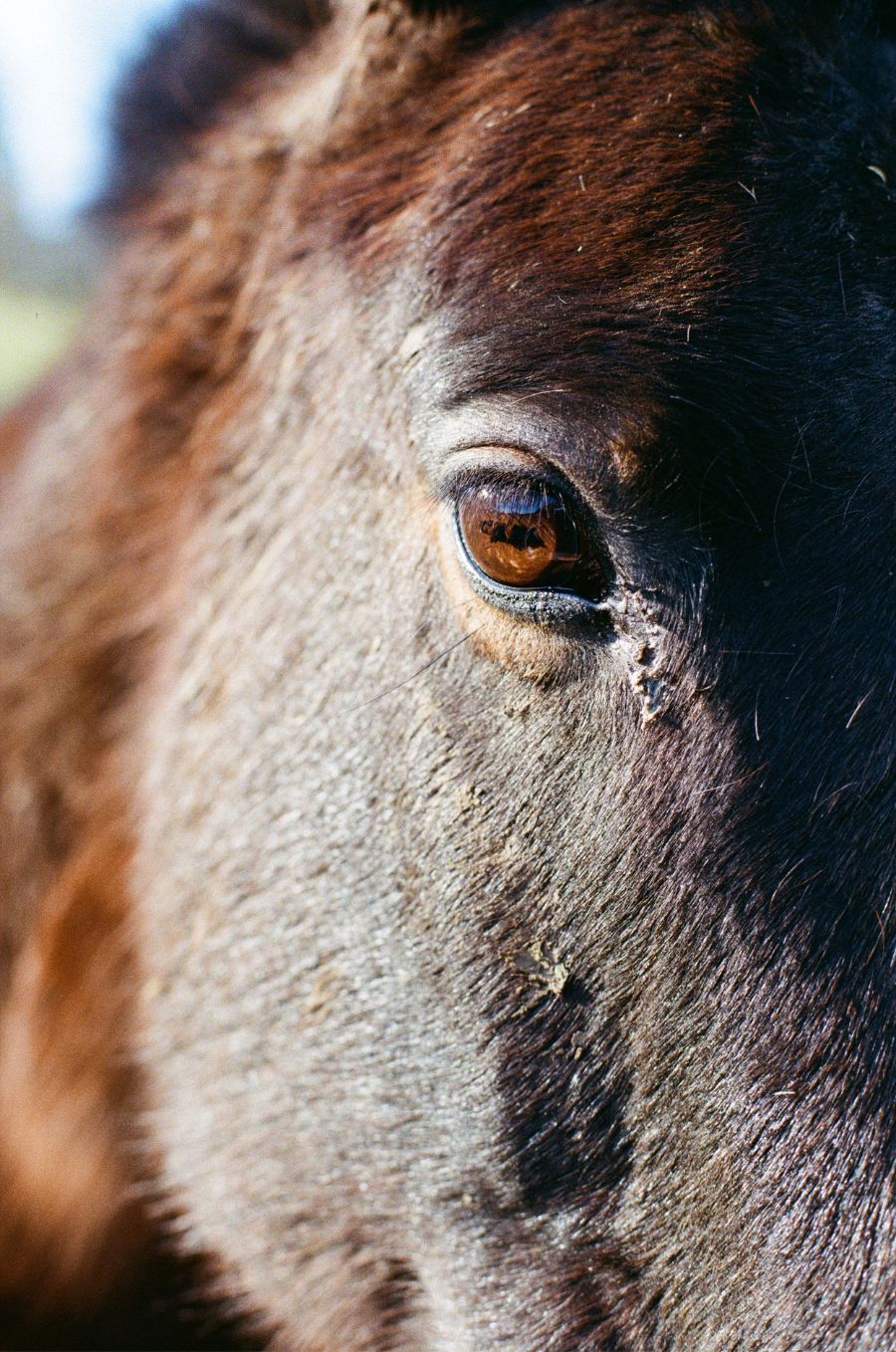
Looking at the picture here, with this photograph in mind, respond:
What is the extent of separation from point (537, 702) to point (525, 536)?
191mm

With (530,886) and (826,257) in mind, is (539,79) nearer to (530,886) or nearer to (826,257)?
(826,257)

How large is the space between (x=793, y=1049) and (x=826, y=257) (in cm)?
86

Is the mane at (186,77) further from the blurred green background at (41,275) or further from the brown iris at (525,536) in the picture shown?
the brown iris at (525,536)

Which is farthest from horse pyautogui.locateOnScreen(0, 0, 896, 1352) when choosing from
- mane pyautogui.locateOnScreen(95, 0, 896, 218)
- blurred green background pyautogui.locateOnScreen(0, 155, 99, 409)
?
blurred green background pyautogui.locateOnScreen(0, 155, 99, 409)

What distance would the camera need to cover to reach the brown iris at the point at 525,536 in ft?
4.72

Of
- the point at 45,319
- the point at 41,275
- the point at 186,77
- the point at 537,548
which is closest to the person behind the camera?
the point at 537,548

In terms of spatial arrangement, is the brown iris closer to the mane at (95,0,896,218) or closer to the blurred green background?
the mane at (95,0,896,218)

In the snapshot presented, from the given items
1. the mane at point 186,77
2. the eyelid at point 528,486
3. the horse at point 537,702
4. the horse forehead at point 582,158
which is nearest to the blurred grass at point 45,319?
the mane at point 186,77

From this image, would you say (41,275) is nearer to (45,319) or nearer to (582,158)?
(45,319)

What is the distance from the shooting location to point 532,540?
145 cm

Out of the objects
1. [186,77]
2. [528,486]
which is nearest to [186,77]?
[186,77]

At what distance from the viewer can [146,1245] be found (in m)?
2.44

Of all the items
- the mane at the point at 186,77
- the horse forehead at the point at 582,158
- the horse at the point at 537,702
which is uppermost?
the mane at the point at 186,77

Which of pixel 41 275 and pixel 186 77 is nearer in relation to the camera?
pixel 186 77
